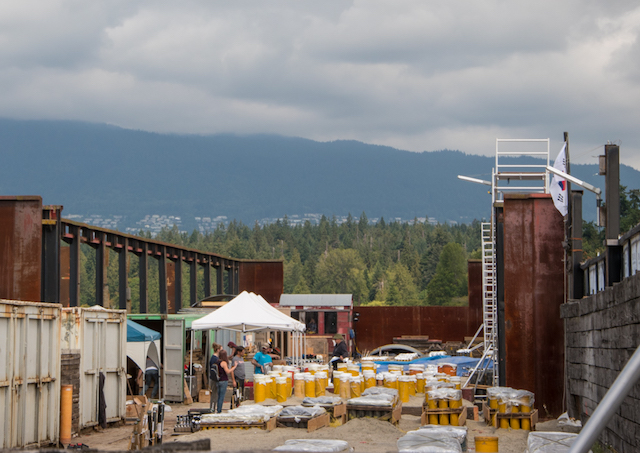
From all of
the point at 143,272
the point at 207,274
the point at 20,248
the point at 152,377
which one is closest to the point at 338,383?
the point at 152,377

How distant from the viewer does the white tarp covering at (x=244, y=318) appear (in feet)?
A: 65.9

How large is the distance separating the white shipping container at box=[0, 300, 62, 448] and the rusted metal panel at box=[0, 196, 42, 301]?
462 centimetres

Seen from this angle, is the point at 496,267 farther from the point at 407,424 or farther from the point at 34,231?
the point at 34,231

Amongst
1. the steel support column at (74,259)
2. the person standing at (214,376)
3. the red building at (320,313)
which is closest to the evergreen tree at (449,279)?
the red building at (320,313)

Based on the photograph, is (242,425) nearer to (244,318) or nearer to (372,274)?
(244,318)

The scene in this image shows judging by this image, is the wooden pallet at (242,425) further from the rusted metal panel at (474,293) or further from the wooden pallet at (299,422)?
the rusted metal panel at (474,293)

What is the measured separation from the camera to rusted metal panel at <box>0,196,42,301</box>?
18125 millimetres

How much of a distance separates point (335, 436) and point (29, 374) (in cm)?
536

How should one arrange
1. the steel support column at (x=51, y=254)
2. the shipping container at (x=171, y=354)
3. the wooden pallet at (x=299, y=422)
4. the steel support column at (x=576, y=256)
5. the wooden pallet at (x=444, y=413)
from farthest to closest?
the shipping container at (x=171, y=354) < the steel support column at (x=51, y=254) < the steel support column at (x=576, y=256) < the wooden pallet at (x=444, y=413) < the wooden pallet at (x=299, y=422)

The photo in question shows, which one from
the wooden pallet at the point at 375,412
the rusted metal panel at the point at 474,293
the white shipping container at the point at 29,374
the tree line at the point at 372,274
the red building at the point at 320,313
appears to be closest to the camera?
the white shipping container at the point at 29,374

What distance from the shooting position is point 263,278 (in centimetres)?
4378

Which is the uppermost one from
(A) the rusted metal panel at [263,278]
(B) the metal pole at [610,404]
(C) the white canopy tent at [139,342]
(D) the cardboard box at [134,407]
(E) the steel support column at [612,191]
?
(E) the steel support column at [612,191]

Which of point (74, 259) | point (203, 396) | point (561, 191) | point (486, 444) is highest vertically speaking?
point (561, 191)

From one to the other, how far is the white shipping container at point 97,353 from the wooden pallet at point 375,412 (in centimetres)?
548
